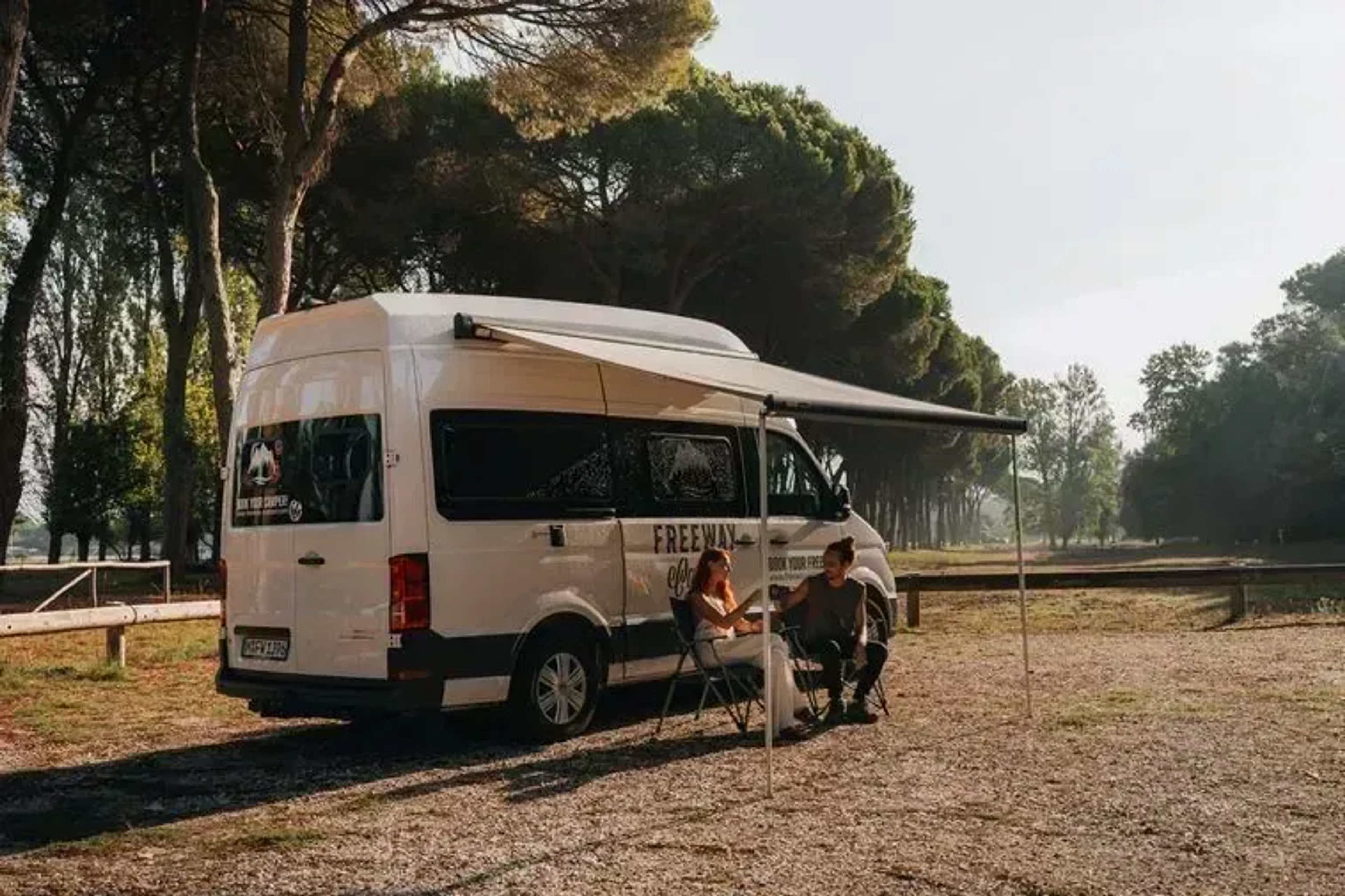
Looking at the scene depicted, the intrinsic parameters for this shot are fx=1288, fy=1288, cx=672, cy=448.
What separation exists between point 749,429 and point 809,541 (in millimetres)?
898

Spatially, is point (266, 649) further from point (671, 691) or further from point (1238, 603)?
point (1238, 603)

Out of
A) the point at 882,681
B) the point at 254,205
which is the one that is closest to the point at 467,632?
the point at 882,681

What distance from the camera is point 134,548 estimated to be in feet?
147

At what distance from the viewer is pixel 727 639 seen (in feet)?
24.4

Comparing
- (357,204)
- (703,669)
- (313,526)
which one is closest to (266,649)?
(313,526)

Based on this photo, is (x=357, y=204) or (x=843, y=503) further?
(x=357, y=204)

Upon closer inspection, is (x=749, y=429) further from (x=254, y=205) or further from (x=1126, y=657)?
(x=254, y=205)

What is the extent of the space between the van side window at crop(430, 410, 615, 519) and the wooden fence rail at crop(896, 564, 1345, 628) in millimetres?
7756

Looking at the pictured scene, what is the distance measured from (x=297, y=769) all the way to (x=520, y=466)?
2006mm

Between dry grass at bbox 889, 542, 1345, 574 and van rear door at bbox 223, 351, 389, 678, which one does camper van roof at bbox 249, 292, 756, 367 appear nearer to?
van rear door at bbox 223, 351, 389, 678

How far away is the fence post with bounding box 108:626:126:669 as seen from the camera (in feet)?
35.8

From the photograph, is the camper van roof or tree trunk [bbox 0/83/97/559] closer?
the camper van roof

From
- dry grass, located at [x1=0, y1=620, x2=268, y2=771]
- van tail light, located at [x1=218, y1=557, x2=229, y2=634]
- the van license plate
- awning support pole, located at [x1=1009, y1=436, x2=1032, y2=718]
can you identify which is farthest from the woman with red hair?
dry grass, located at [x1=0, y1=620, x2=268, y2=771]

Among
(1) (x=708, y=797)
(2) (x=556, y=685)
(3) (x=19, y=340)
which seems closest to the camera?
(1) (x=708, y=797)
